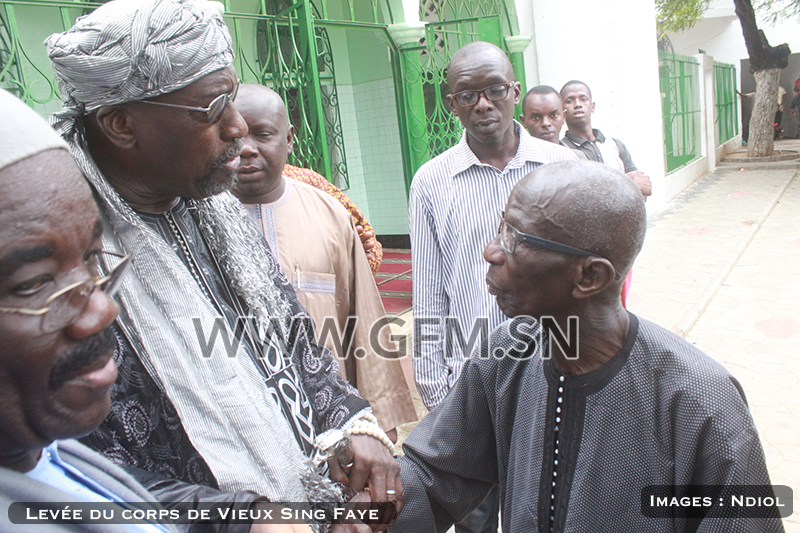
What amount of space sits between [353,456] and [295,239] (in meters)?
1.04

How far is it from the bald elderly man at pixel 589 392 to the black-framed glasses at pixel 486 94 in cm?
118

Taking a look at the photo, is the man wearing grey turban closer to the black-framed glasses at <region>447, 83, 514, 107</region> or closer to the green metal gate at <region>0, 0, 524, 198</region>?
the black-framed glasses at <region>447, 83, 514, 107</region>

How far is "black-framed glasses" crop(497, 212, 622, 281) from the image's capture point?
146 cm

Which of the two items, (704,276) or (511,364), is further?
(704,276)

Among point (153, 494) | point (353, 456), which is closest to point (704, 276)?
point (353, 456)

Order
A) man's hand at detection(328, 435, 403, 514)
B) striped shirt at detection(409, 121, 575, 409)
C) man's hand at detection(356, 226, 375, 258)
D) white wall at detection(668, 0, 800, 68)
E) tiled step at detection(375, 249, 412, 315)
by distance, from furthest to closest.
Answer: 1. white wall at detection(668, 0, 800, 68)
2. tiled step at detection(375, 249, 412, 315)
3. man's hand at detection(356, 226, 375, 258)
4. striped shirt at detection(409, 121, 575, 409)
5. man's hand at detection(328, 435, 403, 514)

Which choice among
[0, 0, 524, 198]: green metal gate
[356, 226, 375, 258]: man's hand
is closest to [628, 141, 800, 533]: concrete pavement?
[356, 226, 375, 258]: man's hand

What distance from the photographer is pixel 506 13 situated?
7.86m

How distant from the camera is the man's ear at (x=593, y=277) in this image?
57.1 inches

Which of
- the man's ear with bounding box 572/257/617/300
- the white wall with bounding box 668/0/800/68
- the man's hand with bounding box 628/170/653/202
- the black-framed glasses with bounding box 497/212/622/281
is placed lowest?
the man's hand with bounding box 628/170/653/202

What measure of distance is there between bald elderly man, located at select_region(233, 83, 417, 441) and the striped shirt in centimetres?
28

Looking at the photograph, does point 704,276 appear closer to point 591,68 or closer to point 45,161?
point 591,68
